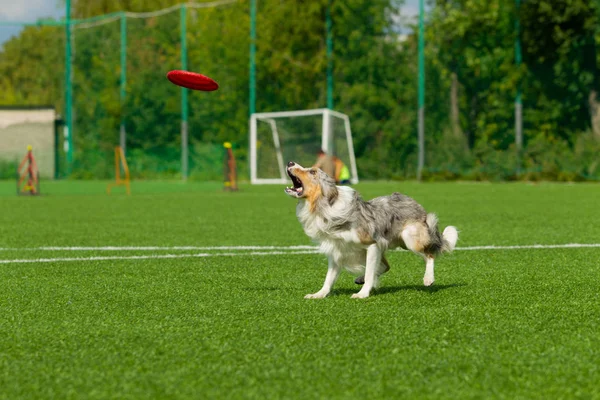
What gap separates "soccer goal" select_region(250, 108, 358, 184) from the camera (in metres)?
37.9

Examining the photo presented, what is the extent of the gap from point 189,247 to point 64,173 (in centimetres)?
3609

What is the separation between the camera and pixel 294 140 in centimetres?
3844

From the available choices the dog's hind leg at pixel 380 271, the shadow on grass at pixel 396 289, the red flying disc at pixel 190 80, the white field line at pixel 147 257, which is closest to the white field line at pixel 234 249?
the white field line at pixel 147 257

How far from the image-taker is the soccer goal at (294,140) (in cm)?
3788

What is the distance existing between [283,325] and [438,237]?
7.61 ft

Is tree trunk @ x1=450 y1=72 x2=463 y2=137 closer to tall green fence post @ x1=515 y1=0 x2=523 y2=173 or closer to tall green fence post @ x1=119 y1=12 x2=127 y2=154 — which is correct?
tall green fence post @ x1=515 y1=0 x2=523 y2=173

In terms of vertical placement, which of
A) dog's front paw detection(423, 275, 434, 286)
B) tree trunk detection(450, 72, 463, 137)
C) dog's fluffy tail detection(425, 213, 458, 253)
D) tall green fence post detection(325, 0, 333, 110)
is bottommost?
dog's front paw detection(423, 275, 434, 286)

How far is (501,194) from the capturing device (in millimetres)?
26391

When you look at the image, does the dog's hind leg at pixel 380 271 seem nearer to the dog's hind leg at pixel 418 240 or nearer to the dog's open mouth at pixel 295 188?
the dog's hind leg at pixel 418 240

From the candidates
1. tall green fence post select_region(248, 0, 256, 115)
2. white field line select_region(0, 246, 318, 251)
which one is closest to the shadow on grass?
white field line select_region(0, 246, 318, 251)

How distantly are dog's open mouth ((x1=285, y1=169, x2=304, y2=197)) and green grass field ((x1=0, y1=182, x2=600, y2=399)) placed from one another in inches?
31.4

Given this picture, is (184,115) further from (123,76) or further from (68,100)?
(68,100)

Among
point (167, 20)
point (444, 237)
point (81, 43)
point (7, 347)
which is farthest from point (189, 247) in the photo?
point (167, 20)

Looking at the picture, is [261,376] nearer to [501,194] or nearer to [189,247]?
[189,247]
